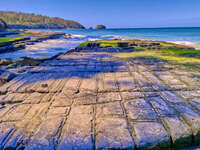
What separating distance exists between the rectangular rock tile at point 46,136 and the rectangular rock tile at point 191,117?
63.7 inches

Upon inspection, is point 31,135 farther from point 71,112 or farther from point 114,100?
point 114,100

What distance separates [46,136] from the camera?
4.81 feet

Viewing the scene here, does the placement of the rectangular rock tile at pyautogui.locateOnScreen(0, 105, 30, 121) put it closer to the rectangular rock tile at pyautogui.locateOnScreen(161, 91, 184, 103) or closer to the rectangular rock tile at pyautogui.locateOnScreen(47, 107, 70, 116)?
the rectangular rock tile at pyautogui.locateOnScreen(47, 107, 70, 116)

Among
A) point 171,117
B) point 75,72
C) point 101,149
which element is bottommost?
point 101,149

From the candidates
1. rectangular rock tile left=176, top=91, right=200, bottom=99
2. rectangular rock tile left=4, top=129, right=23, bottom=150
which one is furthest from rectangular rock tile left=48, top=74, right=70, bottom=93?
rectangular rock tile left=176, top=91, right=200, bottom=99

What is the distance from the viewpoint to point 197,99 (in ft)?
7.07

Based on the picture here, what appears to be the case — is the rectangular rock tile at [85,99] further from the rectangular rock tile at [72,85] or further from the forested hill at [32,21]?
the forested hill at [32,21]

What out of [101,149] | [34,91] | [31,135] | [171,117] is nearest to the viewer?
[101,149]

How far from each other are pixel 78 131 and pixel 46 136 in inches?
14.5

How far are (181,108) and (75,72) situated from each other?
2.68 metres

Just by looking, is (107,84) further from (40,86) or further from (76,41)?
(76,41)

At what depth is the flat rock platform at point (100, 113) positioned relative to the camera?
1.40m

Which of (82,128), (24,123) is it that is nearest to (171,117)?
(82,128)

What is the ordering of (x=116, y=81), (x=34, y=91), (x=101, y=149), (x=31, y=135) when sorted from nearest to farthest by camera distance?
(x=101, y=149)
(x=31, y=135)
(x=34, y=91)
(x=116, y=81)
